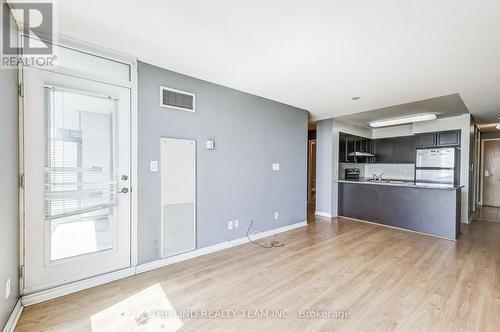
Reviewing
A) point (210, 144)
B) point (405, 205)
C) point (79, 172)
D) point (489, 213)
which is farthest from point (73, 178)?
point (489, 213)

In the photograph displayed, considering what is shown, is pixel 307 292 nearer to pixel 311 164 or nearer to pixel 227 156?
pixel 227 156

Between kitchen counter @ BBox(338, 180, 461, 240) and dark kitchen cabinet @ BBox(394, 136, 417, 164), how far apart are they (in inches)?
64.3

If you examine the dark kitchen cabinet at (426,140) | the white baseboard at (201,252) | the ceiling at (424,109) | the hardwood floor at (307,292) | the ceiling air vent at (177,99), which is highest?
the ceiling at (424,109)

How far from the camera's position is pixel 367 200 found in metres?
5.08

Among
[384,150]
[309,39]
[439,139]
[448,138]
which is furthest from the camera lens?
Answer: [384,150]

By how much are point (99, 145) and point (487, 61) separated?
14.3ft

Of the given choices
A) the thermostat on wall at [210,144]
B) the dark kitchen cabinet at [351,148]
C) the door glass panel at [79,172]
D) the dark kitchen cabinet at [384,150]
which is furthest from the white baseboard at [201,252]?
the dark kitchen cabinet at [384,150]

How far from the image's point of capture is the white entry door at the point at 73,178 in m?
2.03

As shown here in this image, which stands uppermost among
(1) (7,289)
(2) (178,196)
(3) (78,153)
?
(3) (78,153)

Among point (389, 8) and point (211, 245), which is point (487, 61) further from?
point (211, 245)

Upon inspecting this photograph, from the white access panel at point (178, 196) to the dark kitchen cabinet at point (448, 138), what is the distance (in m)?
5.72

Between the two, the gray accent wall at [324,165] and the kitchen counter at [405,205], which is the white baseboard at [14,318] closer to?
the gray accent wall at [324,165]

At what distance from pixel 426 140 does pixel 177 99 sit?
231 inches

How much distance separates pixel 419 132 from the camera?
5.68 m
